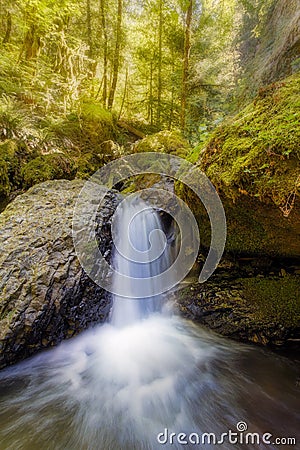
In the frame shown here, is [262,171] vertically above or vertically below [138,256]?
above

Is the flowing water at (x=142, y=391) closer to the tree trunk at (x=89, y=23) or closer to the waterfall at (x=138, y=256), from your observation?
the waterfall at (x=138, y=256)

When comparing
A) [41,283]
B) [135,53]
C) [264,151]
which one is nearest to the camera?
[264,151]

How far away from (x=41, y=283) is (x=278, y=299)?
319 cm

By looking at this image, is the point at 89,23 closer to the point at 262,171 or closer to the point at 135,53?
the point at 135,53

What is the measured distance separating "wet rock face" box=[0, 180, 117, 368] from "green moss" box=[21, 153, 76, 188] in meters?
1.06

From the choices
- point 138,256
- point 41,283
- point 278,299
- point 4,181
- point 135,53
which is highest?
point 135,53

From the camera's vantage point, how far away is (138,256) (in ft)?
14.9

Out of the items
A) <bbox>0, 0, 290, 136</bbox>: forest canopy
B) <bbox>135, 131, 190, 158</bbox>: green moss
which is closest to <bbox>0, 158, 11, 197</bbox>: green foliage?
<bbox>0, 0, 290, 136</bbox>: forest canopy

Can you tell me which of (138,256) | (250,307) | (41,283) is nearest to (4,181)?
(41,283)

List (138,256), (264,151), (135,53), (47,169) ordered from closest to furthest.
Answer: (264,151) < (138,256) < (47,169) < (135,53)

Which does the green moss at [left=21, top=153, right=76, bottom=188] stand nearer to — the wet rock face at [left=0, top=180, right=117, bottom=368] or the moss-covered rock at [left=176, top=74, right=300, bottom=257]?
the wet rock face at [left=0, top=180, right=117, bottom=368]

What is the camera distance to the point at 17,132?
5.51 m

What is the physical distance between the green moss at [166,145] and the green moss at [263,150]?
3.83 metres

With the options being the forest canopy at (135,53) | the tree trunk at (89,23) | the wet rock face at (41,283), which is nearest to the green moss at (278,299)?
the wet rock face at (41,283)
